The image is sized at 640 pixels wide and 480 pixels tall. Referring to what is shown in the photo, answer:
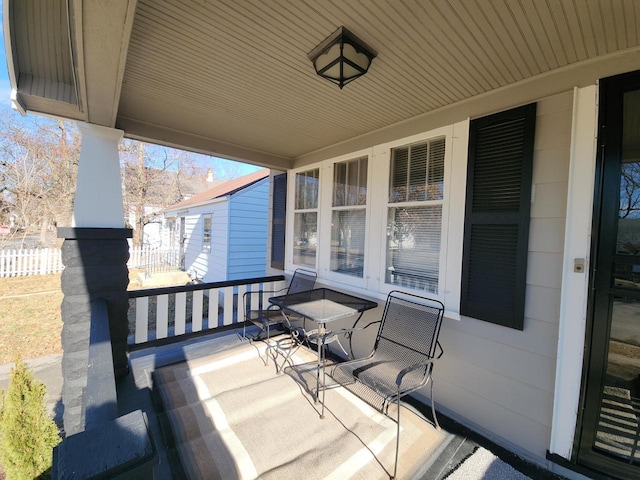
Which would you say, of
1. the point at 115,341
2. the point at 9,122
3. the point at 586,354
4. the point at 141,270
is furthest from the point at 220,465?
the point at 9,122

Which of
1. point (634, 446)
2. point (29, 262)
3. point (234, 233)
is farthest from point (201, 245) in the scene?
point (634, 446)

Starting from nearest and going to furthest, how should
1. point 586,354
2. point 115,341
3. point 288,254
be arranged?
point 586,354 → point 115,341 → point 288,254

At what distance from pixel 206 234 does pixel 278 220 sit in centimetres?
508

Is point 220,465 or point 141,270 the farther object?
point 141,270

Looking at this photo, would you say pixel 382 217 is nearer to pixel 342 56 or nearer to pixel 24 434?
pixel 342 56

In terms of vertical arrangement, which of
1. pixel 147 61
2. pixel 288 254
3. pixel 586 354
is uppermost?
pixel 147 61

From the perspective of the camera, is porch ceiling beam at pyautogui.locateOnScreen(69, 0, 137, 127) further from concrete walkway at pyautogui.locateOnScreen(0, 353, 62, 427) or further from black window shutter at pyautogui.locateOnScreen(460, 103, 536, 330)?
concrete walkway at pyautogui.locateOnScreen(0, 353, 62, 427)

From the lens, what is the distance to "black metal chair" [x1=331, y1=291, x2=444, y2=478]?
2121mm

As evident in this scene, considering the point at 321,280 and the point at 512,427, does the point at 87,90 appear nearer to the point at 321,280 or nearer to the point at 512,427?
the point at 321,280

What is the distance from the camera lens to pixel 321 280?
12.2 ft

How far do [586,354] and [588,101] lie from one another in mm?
1573

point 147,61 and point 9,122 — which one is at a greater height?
point 9,122

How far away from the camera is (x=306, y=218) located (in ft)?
13.5

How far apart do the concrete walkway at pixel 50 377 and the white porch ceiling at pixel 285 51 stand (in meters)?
2.66
